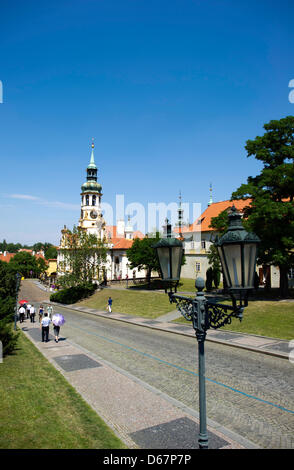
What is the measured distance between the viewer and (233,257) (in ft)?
14.3

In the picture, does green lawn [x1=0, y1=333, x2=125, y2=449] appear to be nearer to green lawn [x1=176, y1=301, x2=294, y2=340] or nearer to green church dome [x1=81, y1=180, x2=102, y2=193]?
green lawn [x1=176, y1=301, x2=294, y2=340]

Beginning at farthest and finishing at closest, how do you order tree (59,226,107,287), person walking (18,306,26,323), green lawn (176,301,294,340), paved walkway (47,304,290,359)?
tree (59,226,107,287) → person walking (18,306,26,323) → green lawn (176,301,294,340) → paved walkway (47,304,290,359)

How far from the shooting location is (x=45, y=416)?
7.61 meters

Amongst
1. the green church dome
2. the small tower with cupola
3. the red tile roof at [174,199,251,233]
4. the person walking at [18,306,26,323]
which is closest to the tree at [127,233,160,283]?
the red tile roof at [174,199,251,233]

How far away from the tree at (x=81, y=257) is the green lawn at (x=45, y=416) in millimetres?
31272

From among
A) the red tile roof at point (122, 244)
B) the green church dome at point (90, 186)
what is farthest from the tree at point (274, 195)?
the green church dome at point (90, 186)

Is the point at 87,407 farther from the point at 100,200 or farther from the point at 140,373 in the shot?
the point at 100,200

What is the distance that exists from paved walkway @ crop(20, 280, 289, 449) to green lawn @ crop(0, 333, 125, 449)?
393 millimetres

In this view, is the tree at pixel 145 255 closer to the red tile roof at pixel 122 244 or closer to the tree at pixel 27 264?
the red tile roof at pixel 122 244

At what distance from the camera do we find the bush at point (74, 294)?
42781 mm

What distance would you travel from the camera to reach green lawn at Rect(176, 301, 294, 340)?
18.7m

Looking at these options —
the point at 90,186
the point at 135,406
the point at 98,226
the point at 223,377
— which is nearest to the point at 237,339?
the point at 223,377

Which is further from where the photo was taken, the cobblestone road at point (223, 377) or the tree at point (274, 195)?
the tree at point (274, 195)

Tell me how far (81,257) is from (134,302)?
12.1m
